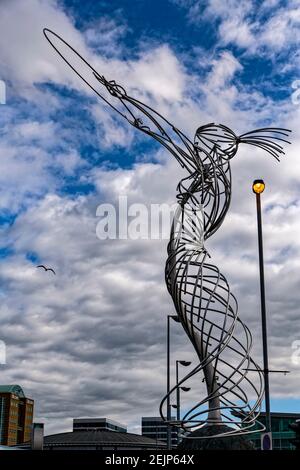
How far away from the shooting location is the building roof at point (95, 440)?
55219mm

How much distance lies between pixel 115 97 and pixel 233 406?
9657 millimetres

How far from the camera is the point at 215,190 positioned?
19500mm

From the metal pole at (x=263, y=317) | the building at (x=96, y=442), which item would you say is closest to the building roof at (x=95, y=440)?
the building at (x=96, y=442)

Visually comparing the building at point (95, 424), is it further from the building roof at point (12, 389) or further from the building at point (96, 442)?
the building at point (96, 442)

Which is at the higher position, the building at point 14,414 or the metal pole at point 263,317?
the building at point 14,414

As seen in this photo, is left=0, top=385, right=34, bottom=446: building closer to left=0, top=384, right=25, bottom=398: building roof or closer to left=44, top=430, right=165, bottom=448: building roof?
left=0, top=384, right=25, bottom=398: building roof

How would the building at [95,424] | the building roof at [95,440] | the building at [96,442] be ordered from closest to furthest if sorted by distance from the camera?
the building at [96,442]
the building roof at [95,440]
the building at [95,424]

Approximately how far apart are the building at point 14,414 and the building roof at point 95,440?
81.6 m

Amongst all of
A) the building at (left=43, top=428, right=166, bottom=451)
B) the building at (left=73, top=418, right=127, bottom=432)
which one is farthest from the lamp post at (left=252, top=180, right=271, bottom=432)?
the building at (left=73, top=418, right=127, bottom=432)

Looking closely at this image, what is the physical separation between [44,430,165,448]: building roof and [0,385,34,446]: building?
8158cm

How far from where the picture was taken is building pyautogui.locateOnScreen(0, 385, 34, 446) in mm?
141250
